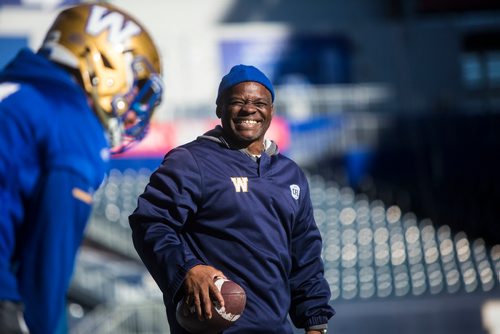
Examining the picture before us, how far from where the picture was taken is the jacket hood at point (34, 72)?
2336 millimetres

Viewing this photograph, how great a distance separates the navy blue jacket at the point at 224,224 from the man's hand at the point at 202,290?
4 cm

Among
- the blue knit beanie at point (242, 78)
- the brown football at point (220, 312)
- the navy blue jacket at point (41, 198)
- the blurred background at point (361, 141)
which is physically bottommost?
the brown football at point (220, 312)

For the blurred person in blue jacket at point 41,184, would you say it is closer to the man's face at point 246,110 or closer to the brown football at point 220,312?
the brown football at point 220,312

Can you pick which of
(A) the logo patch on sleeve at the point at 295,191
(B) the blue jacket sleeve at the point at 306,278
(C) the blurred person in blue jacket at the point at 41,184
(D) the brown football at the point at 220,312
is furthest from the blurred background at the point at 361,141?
(C) the blurred person in blue jacket at the point at 41,184

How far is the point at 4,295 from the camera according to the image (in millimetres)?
2084

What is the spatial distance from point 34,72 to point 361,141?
1290 cm

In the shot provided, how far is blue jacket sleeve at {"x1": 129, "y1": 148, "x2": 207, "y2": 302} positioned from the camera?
2650mm

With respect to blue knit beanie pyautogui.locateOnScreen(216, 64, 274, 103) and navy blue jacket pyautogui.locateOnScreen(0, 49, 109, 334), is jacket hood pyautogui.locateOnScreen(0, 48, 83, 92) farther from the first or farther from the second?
blue knit beanie pyautogui.locateOnScreen(216, 64, 274, 103)

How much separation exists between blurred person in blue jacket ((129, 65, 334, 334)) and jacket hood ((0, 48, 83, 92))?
0.47m

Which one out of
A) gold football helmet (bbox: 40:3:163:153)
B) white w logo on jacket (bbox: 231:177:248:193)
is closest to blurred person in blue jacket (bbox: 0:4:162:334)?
gold football helmet (bbox: 40:3:163:153)

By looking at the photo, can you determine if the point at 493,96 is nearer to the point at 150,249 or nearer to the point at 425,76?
the point at 425,76

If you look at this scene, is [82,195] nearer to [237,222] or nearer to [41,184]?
[41,184]

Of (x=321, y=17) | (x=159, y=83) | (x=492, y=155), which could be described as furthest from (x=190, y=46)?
(x=159, y=83)

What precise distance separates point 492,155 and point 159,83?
12634mm
